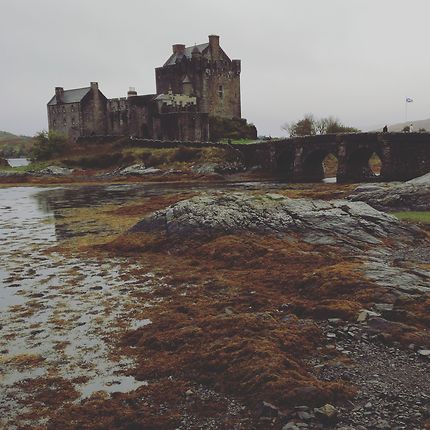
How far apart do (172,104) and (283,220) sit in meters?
66.6

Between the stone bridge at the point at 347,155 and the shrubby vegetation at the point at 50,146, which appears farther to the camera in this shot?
the shrubby vegetation at the point at 50,146

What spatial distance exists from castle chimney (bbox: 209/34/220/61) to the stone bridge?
21947mm

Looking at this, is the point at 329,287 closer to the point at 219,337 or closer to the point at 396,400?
the point at 219,337

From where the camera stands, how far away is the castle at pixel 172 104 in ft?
276

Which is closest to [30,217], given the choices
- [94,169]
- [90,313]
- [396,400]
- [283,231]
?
[283,231]

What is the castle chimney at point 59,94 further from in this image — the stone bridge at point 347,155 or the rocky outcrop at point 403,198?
the rocky outcrop at point 403,198

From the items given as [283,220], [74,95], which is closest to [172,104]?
[74,95]

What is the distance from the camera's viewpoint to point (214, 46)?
8669 centimetres

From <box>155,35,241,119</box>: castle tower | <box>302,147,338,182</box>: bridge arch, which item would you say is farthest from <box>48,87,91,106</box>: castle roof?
<box>302,147,338,182</box>: bridge arch

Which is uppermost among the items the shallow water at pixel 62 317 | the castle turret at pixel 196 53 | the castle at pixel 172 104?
the castle turret at pixel 196 53

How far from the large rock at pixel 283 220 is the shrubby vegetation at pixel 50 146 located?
6982cm

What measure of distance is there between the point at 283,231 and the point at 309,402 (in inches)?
524

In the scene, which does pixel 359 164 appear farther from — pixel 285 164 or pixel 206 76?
pixel 206 76

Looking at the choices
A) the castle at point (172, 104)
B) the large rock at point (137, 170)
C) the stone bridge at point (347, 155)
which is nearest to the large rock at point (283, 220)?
the stone bridge at point (347, 155)
